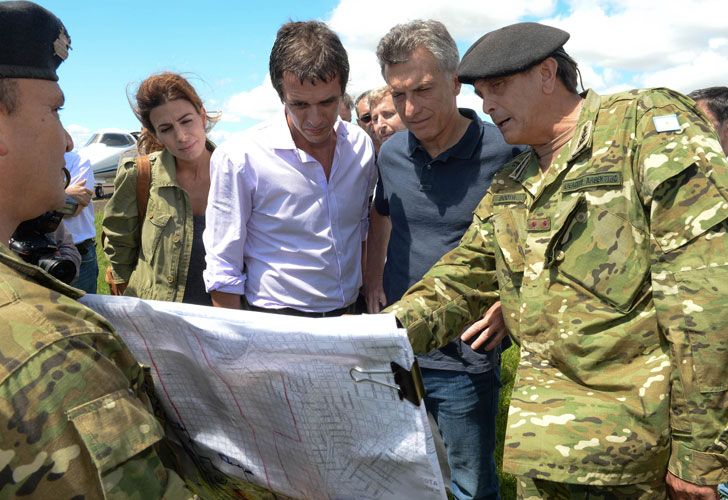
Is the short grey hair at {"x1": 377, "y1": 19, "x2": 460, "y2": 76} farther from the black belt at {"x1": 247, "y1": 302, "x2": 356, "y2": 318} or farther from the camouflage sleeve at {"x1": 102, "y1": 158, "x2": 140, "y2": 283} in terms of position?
the camouflage sleeve at {"x1": 102, "y1": 158, "x2": 140, "y2": 283}

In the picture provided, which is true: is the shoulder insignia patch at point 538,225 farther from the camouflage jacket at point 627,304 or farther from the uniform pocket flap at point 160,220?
the uniform pocket flap at point 160,220

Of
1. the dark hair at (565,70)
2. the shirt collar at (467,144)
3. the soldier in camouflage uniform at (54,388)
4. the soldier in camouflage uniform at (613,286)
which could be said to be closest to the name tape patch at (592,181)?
the soldier in camouflage uniform at (613,286)

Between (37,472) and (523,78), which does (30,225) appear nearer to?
(37,472)

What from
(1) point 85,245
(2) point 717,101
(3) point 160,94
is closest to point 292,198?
(3) point 160,94

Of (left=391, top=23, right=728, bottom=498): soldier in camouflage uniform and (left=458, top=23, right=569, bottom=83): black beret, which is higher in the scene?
(left=458, top=23, right=569, bottom=83): black beret

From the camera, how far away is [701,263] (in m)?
1.64

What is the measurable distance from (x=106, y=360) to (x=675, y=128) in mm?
1575

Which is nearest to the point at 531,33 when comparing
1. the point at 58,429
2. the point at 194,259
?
the point at 58,429

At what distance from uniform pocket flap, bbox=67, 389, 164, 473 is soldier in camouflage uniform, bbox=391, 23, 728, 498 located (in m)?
1.14

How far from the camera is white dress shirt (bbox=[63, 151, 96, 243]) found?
472cm

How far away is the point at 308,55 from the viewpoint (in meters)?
2.62

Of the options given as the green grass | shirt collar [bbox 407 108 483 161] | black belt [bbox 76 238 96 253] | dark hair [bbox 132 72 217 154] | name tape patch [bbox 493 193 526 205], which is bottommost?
the green grass

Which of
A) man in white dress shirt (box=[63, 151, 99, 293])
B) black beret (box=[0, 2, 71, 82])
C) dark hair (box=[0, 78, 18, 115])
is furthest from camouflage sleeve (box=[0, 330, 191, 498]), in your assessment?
man in white dress shirt (box=[63, 151, 99, 293])

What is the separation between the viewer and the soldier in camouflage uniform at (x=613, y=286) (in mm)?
1638
